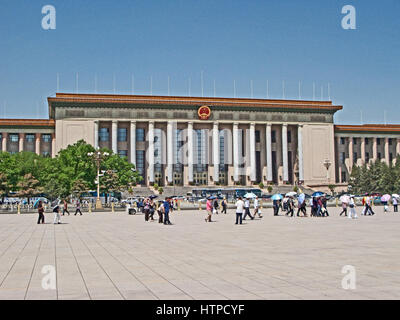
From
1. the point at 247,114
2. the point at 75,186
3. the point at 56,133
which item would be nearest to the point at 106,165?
the point at 75,186

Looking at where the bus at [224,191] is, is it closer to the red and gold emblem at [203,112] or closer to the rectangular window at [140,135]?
the red and gold emblem at [203,112]

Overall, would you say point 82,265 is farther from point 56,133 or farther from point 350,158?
point 350,158

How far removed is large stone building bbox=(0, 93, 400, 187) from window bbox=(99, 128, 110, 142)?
7.6 inches

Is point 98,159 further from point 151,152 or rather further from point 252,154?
point 252,154

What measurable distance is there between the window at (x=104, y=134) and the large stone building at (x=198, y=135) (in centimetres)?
19

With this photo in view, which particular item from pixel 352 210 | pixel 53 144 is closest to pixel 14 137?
pixel 53 144

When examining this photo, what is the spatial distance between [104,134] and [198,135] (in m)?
18.3

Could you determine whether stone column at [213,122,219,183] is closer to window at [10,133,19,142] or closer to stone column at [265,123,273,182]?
stone column at [265,123,273,182]

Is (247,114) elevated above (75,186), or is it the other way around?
(247,114)

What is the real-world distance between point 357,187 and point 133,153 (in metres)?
41.4

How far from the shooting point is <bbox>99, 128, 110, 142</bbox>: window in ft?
314

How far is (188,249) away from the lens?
14.8 m

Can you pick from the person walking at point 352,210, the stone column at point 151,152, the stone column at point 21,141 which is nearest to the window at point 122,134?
the stone column at point 151,152

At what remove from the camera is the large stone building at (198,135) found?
92250mm
